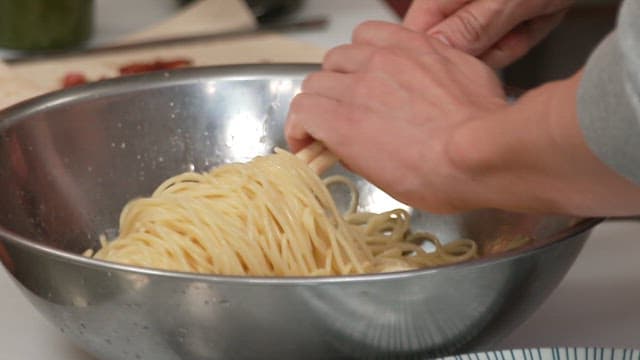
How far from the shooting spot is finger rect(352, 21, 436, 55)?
115 cm

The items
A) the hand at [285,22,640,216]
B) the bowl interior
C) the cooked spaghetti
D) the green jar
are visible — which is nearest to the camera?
the hand at [285,22,640,216]

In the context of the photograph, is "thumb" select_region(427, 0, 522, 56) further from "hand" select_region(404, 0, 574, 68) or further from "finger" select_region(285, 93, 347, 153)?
→ "finger" select_region(285, 93, 347, 153)

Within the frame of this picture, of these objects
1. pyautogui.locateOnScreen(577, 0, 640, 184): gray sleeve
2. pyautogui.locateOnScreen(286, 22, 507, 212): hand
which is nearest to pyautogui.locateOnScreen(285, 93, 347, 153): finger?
pyautogui.locateOnScreen(286, 22, 507, 212): hand

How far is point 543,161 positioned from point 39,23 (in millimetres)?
1218

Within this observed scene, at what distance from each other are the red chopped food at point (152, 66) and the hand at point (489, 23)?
21.7 inches

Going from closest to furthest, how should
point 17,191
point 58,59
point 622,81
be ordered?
1. point 622,81
2. point 17,191
3. point 58,59

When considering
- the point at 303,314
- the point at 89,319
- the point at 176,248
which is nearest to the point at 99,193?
the point at 176,248

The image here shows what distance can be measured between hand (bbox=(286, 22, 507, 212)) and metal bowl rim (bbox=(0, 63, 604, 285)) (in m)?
0.09

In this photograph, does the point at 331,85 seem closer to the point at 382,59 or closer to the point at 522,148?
the point at 382,59

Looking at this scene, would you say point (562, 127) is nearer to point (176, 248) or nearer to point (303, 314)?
point (303, 314)

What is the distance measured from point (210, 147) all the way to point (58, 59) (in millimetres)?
559

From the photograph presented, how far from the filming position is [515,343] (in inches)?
45.1

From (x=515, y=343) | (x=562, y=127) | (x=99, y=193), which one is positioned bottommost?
(x=515, y=343)

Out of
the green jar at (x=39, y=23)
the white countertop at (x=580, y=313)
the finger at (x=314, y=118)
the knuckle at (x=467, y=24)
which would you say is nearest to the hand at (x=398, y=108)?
the finger at (x=314, y=118)
